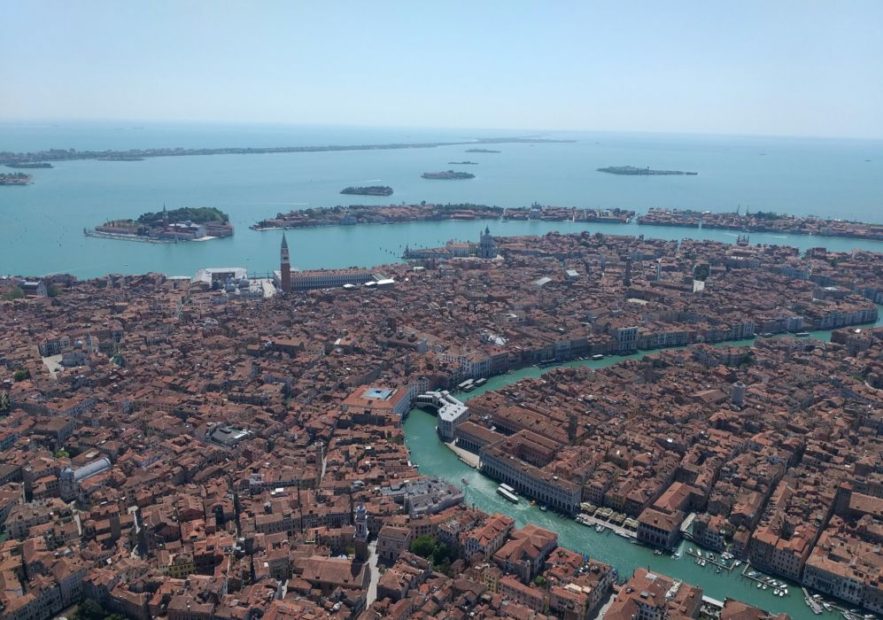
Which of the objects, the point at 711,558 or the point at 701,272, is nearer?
the point at 711,558

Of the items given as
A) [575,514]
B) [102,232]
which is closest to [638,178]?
[102,232]

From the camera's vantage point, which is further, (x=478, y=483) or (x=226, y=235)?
(x=226, y=235)

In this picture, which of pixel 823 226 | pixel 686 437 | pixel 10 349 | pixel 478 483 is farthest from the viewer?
pixel 823 226

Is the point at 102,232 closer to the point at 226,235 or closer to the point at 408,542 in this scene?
the point at 226,235

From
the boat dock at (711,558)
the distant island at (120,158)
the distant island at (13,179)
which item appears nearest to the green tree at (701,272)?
the boat dock at (711,558)

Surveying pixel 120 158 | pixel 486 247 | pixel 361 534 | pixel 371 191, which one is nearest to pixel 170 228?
pixel 486 247

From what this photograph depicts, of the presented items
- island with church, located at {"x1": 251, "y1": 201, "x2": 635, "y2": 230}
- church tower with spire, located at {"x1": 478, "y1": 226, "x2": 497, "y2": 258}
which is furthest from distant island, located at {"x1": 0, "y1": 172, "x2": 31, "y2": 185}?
church tower with spire, located at {"x1": 478, "y1": 226, "x2": 497, "y2": 258}

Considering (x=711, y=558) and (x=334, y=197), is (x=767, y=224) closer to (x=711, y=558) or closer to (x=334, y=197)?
(x=334, y=197)

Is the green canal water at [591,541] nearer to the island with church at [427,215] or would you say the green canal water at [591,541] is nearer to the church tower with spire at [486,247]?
the church tower with spire at [486,247]
